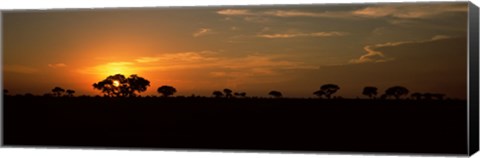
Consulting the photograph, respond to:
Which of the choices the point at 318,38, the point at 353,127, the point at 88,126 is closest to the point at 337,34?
the point at 318,38

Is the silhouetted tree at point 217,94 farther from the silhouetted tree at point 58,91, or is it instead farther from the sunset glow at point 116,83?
the silhouetted tree at point 58,91

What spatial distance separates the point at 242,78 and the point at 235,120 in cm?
56

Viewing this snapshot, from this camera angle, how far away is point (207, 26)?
15141 millimetres

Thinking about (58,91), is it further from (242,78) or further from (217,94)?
(242,78)

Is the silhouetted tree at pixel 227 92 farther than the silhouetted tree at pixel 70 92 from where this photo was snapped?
No

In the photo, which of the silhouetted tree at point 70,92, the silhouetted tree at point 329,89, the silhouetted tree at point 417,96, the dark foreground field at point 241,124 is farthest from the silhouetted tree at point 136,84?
the silhouetted tree at point 417,96

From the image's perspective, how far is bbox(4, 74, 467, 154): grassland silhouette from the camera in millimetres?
14570

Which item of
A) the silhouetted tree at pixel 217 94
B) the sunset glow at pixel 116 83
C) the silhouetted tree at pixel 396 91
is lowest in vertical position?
the silhouetted tree at pixel 396 91

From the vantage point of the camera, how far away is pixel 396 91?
14.6 meters

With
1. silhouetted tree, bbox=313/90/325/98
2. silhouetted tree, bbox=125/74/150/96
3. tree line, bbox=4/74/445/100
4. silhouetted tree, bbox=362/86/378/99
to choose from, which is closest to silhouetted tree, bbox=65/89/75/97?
tree line, bbox=4/74/445/100

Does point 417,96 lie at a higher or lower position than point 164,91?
lower

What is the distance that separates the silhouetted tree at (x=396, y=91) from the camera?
14.6m

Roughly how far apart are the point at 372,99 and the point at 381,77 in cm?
31

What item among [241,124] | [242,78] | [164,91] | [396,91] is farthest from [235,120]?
[396,91]
